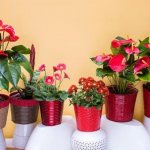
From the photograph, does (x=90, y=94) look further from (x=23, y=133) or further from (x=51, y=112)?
(x=23, y=133)

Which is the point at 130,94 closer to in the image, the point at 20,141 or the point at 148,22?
the point at 148,22

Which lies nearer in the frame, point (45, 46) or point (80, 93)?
point (80, 93)

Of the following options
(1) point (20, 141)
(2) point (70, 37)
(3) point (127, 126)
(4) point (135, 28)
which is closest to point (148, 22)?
(4) point (135, 28)

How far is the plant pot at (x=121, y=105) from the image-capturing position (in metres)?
1.19

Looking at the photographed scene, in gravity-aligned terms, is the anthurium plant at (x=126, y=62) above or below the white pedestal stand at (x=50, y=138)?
above

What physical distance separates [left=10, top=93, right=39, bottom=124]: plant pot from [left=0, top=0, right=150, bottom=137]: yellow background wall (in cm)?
26

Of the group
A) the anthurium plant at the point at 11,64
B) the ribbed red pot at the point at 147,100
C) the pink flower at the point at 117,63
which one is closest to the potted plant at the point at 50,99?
the anthurium plant at the point at 11,64

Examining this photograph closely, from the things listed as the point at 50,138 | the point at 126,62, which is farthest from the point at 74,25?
the point at 50,138

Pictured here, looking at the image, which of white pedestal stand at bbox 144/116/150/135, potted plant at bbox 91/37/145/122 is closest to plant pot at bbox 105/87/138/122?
potted plant at bbox 91/37/145/122

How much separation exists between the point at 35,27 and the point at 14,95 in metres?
0.37

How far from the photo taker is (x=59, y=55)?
1.39 metres

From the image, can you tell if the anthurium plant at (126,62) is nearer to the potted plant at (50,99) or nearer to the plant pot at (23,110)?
the potted plant at (50,99)

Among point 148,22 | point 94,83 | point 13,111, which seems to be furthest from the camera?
point 148,22

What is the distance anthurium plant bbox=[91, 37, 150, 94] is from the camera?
109 centimetres
